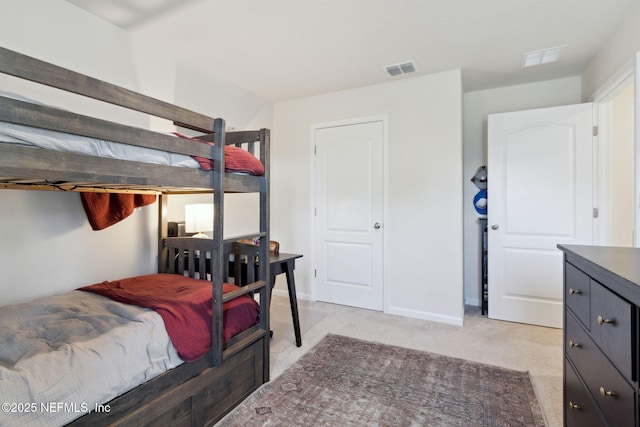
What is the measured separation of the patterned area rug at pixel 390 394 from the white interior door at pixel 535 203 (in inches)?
45.2

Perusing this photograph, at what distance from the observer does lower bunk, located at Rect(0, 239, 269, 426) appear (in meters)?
1.00

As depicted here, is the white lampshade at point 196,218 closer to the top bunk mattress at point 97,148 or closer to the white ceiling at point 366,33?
the top bunk mattress at point 97,148

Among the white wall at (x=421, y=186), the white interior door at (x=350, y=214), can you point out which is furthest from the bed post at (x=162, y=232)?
the white wall at (x=421, y=186)

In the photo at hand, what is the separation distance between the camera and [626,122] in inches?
105

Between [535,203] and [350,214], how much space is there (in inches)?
70.7

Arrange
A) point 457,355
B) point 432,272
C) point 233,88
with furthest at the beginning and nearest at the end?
point 233,88
point 432,272
point 457,355

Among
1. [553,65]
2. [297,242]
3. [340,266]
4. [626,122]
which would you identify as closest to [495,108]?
[553,65]

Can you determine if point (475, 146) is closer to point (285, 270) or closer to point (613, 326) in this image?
point (285, 270)

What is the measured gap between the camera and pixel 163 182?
1330mm

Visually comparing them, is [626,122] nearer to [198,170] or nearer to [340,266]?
[340,266]

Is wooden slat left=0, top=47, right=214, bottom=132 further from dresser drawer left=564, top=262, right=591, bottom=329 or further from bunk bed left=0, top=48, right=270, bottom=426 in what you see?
dresser drawer left=564, top=262, right=591, bottom=329

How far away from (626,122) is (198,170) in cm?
351

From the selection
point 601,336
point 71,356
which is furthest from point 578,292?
point 71,356

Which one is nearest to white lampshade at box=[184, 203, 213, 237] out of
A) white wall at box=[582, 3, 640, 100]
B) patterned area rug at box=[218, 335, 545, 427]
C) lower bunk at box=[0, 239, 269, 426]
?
lower bunk at box=[0, 239, 269, 426]
